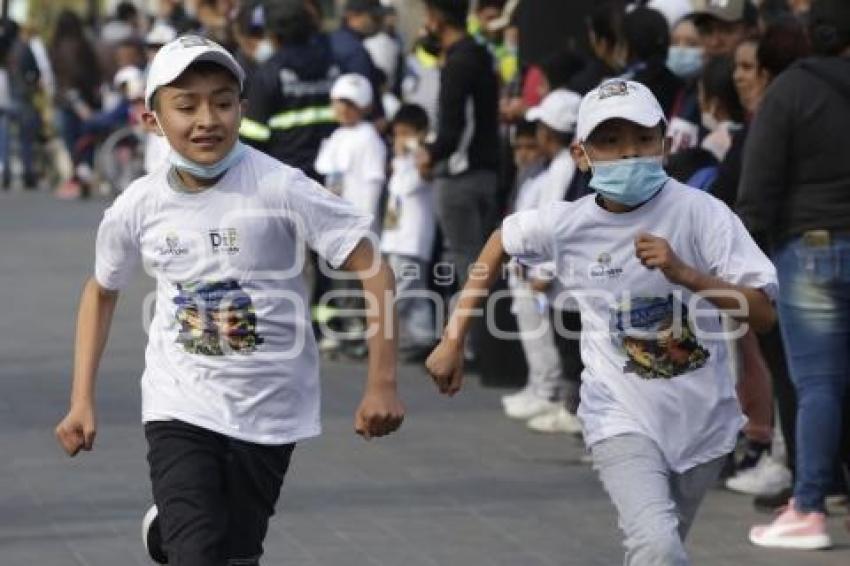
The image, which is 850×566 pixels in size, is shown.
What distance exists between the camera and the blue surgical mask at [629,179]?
628 centimetres

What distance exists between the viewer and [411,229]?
12906 mm

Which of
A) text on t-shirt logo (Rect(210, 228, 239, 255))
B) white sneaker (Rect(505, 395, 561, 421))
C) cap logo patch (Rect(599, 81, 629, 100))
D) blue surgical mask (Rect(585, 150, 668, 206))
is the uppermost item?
cap logo patch (Rect(599, 81, 629, 100))

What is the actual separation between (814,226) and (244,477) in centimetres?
283

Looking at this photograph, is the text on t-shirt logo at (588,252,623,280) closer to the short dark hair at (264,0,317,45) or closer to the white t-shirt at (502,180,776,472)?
the white t-shirt at (502,180,776,472)

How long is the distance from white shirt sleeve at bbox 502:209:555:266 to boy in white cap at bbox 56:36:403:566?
47cm

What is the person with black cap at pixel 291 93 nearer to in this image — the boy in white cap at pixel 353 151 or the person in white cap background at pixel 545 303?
the boy in white cap at pixel 353 151

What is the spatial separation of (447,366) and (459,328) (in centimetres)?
13

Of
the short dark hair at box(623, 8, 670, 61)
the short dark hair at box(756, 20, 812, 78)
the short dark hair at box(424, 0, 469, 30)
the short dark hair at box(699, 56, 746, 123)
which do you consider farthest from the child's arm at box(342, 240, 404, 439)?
the short dark hair at box(424, 0, 469, 30)

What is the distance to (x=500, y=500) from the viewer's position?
30.2 ft

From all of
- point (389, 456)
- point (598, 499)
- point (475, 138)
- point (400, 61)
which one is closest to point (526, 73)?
point (475, 138)

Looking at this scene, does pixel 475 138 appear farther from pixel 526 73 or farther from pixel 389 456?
pixel 389 456

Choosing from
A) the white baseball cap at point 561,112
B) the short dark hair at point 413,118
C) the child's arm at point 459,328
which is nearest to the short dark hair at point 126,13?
the short dark hair at point 413,118

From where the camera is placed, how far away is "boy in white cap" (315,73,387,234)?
13.0 metres

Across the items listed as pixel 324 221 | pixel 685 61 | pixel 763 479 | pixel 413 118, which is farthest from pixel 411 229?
pixel 324 221
